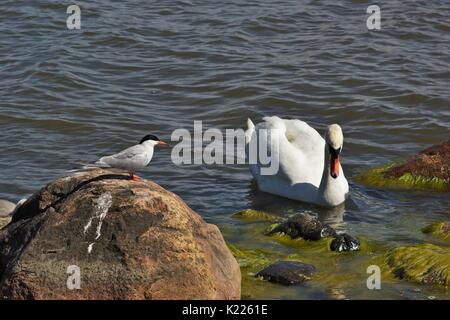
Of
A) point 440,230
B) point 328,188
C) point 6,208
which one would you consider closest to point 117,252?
point 6,208

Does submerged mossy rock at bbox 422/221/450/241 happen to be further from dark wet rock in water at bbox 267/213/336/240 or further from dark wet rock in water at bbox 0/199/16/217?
dark wet rock in water at bbox 0/199/16/217

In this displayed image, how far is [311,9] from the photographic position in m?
18.9

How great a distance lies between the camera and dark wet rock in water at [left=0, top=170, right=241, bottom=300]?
6758 millimetres

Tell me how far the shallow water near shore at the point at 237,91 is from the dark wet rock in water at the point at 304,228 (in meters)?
0.19

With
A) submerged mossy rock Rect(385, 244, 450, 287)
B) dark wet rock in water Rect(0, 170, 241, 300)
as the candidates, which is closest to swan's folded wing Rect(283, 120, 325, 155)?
submerged mossy rock Rect(385, 244, 450, 287)

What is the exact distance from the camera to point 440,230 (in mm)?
9391

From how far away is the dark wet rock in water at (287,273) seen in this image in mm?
7828

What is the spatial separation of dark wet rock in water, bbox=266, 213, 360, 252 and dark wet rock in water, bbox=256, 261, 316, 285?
76 cm
